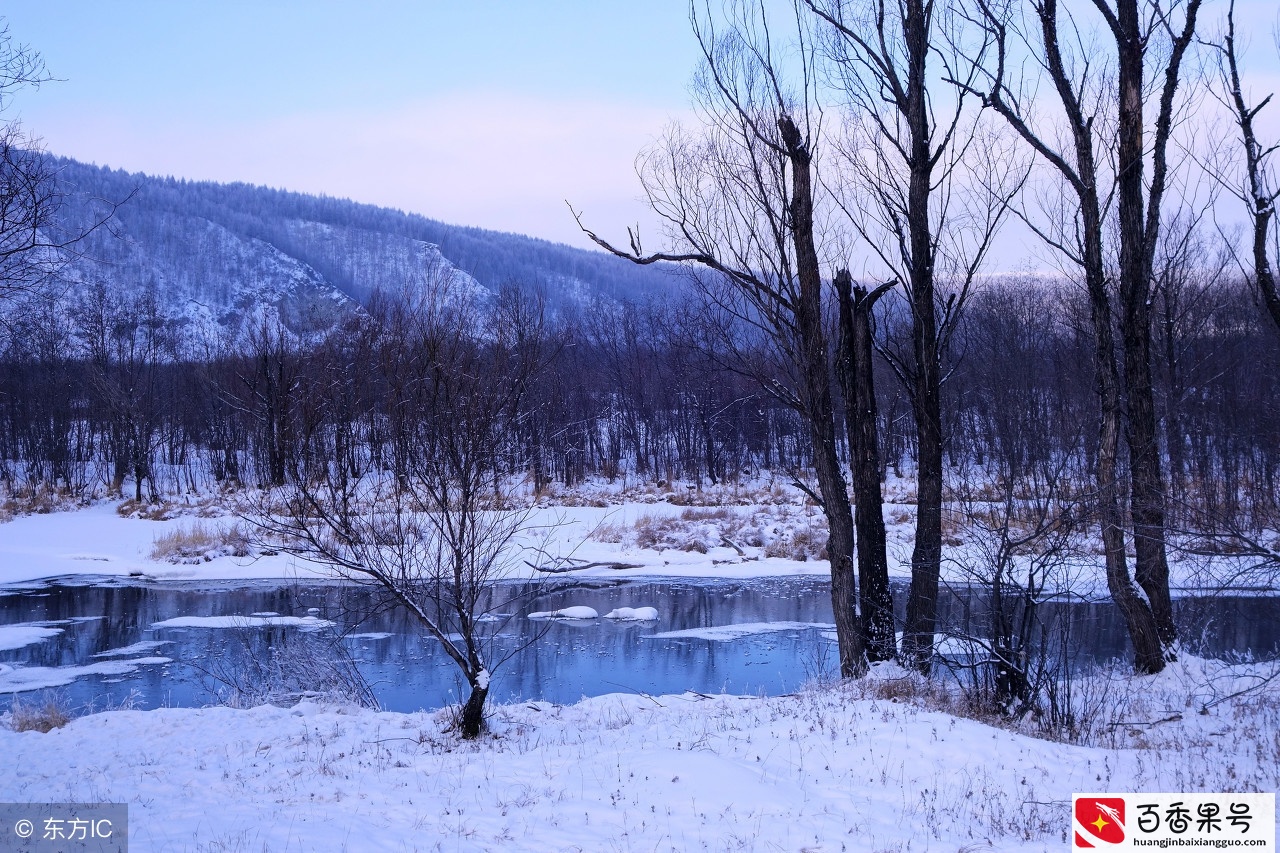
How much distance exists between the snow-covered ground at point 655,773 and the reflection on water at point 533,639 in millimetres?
1391

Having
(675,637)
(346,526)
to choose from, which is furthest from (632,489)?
(346,526)

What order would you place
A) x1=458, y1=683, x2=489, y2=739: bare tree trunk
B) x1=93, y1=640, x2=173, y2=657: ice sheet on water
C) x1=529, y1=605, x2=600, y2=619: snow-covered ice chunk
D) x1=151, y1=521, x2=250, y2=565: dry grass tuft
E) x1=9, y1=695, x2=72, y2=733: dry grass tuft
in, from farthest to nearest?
1. x1=151, y1=521, x2=250, y2=565: dry grass tuft
2. x1=529, y1=605, x2=600, y2=619: snow-covered ice chunk
3. x1=93, y1=640, x2=173, y2=657: ice sheet on water
4. x1=9, y1=695, x2=72, y2=733: dry grass tuft
5. x1=458, y1=683, x2=489, y2=739: bare tree trunk

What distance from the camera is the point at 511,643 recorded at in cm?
1580

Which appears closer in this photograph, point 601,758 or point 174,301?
point 601,758

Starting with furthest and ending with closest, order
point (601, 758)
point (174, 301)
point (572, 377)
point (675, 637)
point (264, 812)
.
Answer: point (174, 301), point (572, 377), point (675, 637), point (601, 758), point (264, 812)

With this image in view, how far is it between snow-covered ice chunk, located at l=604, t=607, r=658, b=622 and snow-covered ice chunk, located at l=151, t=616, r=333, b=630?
566cm

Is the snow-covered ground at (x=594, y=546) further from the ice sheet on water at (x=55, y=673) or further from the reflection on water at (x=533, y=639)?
the ice sheet on water at (x=55, y=673)

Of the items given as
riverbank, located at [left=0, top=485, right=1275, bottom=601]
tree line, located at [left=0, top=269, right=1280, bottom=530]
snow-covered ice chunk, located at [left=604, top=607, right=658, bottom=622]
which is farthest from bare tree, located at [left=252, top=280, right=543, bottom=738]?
tree line, located at [left=0, top=269, right=1280, bottom=530]

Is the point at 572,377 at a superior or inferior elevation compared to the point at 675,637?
superior

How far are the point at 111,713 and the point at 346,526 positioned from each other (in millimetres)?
4439

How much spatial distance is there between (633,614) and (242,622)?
784 centimetres

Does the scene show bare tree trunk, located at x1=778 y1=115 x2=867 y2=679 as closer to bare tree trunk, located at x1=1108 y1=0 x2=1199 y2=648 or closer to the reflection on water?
the reflection on water

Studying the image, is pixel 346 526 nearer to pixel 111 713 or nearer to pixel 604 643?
pixel 111 713

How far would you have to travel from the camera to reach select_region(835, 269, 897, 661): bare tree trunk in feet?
34.9
